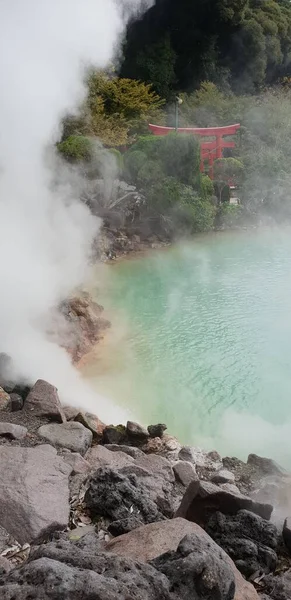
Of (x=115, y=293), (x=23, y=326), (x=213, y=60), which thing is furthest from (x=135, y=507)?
(x=213, y=60)

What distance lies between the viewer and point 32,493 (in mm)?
3080

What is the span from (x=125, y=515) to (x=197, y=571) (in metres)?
1.37

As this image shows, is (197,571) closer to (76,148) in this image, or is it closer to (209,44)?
(76,148)

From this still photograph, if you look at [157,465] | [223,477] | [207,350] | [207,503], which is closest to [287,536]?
[207,503]

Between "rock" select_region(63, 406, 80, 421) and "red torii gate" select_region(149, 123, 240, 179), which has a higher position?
"red torii gate" select_region(149, 123, 240, 179)

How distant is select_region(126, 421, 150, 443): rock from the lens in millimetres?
5422

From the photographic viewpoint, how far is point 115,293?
1129 centimetres

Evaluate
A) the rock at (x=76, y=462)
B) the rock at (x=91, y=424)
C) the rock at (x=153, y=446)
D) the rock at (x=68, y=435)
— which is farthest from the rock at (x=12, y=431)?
the rock at (x=153, y=446)

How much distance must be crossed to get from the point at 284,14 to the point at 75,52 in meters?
27.7

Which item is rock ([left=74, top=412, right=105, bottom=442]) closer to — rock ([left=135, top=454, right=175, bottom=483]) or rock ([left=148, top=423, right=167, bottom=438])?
rock ([left=148, top=423, right=167, bottom=438])

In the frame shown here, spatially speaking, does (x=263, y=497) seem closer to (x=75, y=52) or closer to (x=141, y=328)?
(x=75, y=52)

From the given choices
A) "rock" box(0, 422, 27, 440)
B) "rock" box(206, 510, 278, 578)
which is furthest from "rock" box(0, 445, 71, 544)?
"rock" box(206, 510, 278, 578)

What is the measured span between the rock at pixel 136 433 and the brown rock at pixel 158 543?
2.93 metres

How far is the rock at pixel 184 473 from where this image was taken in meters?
4.29
